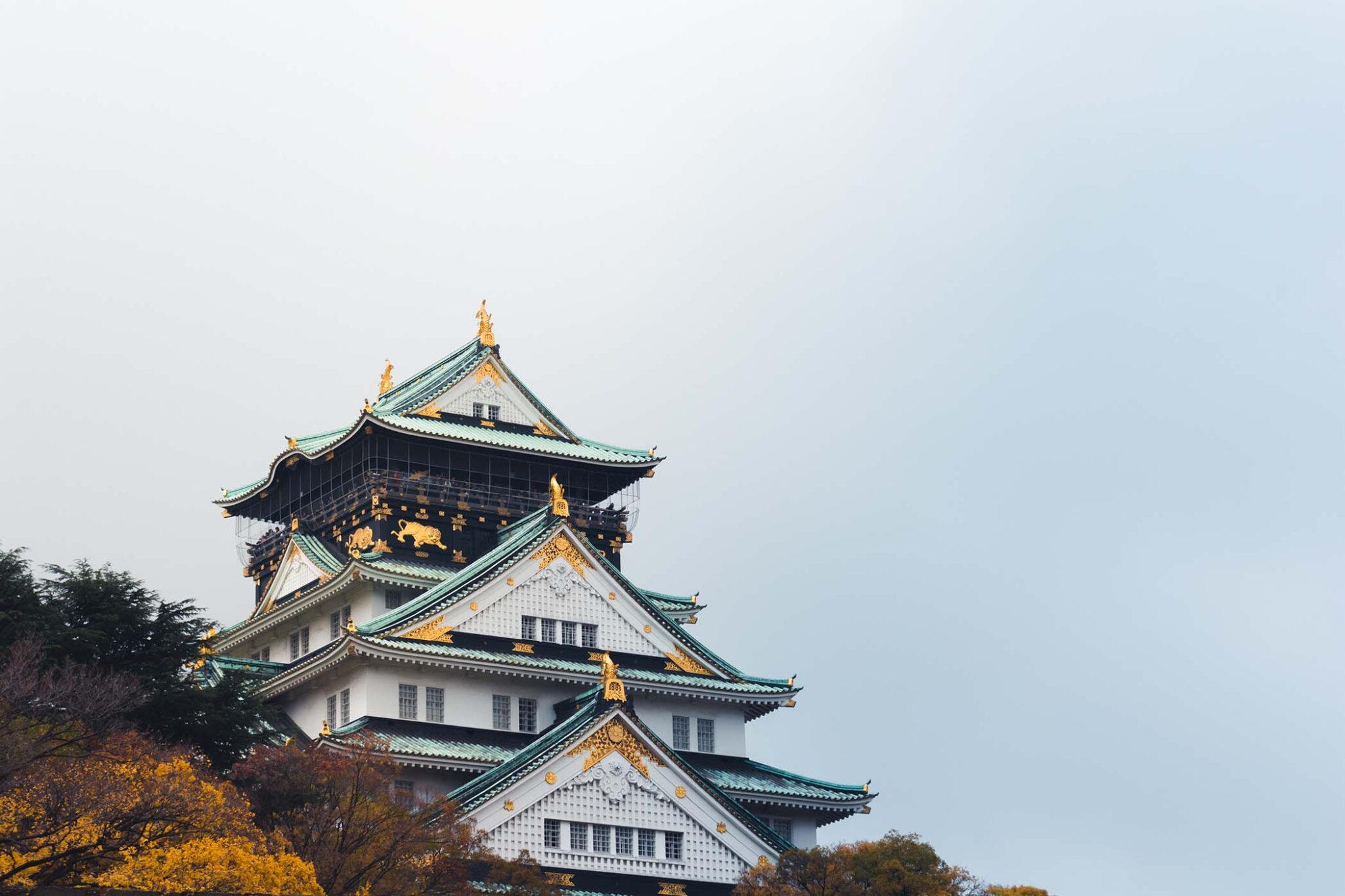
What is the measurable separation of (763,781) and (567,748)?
989 centimetres

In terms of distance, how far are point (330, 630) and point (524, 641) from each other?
8.60 meters

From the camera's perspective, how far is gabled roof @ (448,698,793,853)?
194ft

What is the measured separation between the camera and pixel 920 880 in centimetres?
5478

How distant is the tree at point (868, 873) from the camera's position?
54.7 meters

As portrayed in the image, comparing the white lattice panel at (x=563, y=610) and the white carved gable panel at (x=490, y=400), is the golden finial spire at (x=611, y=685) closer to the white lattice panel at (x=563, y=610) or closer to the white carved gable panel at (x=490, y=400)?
the white lattice panel at (x=563, y=610)

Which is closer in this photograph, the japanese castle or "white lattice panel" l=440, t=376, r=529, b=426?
the japanese castle

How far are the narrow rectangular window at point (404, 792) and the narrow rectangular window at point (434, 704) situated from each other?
10.00 feet

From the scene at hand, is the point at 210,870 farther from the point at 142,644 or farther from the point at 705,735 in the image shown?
the point at 705,735

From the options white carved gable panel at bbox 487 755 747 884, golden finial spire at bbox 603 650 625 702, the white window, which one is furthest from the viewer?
the white window

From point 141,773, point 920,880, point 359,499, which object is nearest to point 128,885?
point 141,773

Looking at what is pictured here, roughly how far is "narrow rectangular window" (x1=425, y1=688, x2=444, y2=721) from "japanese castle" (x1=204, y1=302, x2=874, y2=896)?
0.29 feet

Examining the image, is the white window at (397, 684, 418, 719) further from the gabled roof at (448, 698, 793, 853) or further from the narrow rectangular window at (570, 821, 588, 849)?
the narrow rectangular window at (570, 821, 588, 849)

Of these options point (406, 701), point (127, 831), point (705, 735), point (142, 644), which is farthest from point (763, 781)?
point (127, 831)

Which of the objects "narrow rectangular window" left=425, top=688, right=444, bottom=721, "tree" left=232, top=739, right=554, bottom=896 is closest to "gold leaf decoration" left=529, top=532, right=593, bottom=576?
"narrow rectangular window" left=425, top=688, right=444, bottom=721
